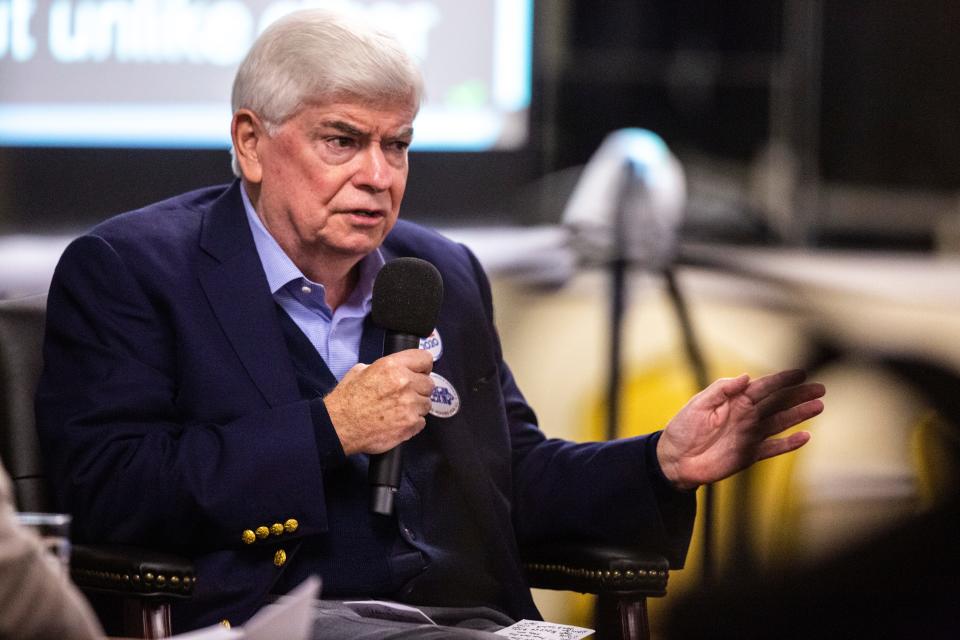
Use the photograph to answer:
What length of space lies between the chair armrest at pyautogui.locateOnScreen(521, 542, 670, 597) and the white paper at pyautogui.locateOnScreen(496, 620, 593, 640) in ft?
0.26

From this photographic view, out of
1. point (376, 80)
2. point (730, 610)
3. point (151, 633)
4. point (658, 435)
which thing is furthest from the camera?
point (658, 435)

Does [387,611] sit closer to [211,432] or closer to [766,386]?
[211,432]

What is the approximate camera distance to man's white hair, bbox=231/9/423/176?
5.73ft

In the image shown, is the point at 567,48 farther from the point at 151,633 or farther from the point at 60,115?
the point at 151,633

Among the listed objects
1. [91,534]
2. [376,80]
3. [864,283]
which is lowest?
[864,283]

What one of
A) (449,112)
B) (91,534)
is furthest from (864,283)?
(91,534)

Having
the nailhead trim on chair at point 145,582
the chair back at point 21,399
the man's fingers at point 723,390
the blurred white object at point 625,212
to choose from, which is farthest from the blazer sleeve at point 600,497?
the blurred white object at point 625,212

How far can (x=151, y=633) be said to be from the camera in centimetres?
160

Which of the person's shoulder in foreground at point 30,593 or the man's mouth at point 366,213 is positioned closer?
the person's shoulder in foreground at point 30,593

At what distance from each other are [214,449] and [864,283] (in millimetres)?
2863

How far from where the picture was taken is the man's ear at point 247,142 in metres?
1.83

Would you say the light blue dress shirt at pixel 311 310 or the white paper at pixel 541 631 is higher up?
the light blue dress shirt at pixel 311 310

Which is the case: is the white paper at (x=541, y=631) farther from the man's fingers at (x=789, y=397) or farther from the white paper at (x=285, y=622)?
the white paper at (x=285, y=622)

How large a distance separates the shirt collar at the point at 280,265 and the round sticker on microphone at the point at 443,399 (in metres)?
0.16
